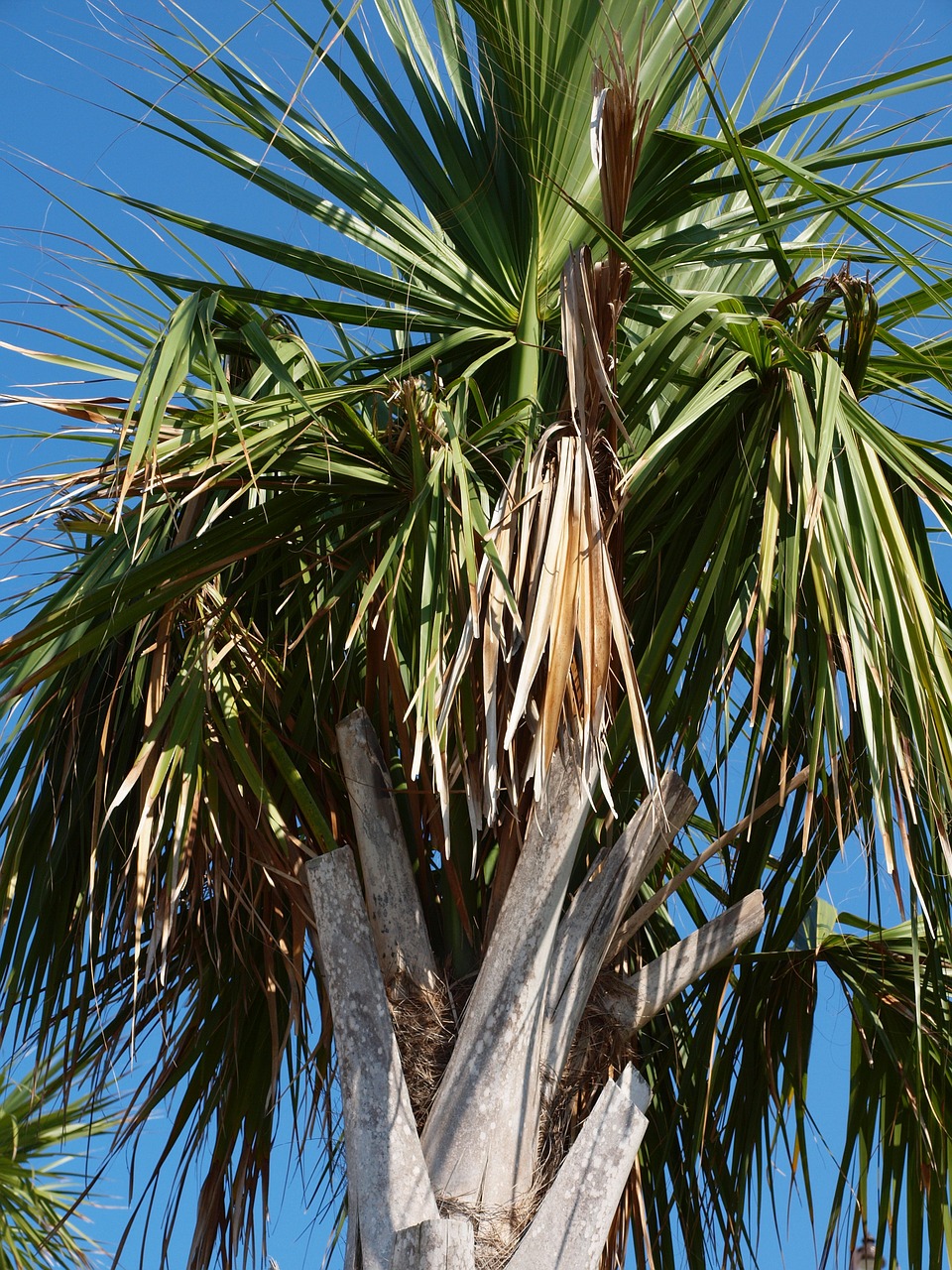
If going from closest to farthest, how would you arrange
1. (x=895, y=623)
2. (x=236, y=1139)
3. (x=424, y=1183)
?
(x=424, y=1183) → (x=895, y=623) → (x=236, y=1139)

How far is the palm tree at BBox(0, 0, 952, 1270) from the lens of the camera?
7.77 feet

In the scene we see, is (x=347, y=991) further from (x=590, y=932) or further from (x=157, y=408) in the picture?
(x=157, y=408)

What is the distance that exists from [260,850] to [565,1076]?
770mm

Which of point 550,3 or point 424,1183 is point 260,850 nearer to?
point 424,1183

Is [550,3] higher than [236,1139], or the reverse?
[550,3]

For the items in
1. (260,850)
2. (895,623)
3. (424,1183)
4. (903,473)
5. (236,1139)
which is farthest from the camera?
(236,1139)

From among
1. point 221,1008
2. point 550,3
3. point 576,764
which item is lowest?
point 221,1008

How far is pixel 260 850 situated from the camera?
2754 millimetres

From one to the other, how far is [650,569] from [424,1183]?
132 centimetres

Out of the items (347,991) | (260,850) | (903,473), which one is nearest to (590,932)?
(347,991)

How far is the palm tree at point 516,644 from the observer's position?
237 cm

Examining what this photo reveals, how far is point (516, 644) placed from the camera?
2416mm

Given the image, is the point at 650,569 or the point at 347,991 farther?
the point at 650,569

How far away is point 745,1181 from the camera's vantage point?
3170 millimetres
